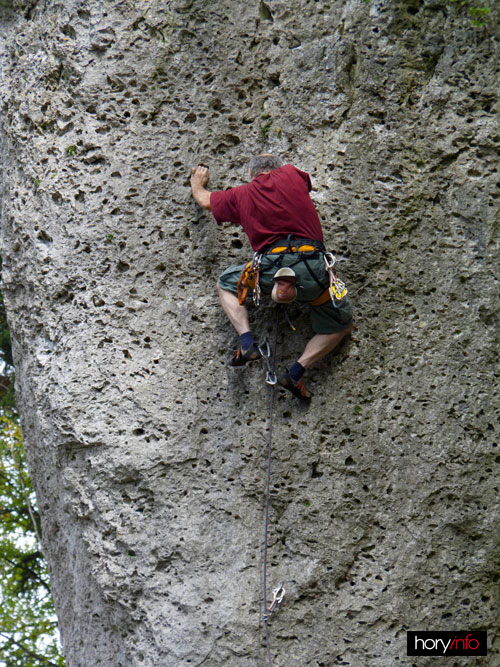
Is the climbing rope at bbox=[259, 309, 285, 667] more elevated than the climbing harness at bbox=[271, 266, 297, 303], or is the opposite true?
the climbing harness at bbox=[271, 266, 297, 303]

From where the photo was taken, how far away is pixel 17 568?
10391mm

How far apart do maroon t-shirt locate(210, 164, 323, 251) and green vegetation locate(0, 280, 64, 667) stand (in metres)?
6.37

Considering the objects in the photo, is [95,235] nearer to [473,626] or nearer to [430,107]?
[430,107]

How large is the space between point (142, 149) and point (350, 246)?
150 cm

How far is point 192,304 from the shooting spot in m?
4.73

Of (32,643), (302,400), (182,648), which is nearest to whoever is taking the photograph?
(182,648)

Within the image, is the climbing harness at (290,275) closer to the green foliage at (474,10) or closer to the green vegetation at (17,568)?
the green foliage at (474,10)

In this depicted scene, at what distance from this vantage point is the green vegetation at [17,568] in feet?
33.0

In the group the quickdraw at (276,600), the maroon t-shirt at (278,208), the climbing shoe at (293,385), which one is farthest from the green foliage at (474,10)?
the quickdraw at (276,600)

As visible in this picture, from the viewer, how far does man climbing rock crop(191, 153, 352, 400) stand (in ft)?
13.9

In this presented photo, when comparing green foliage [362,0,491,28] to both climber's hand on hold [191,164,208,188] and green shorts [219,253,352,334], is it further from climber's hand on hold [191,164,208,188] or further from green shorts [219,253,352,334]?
green shorts [219,253,352,334]

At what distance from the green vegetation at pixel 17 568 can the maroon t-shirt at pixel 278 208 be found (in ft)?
20.9

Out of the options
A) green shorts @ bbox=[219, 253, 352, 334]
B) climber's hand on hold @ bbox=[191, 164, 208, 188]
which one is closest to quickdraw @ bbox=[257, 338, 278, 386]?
green shorts @ bbox=[219, 253, 352, 334]

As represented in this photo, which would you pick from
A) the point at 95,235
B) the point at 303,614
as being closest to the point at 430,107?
the point at 95,235
